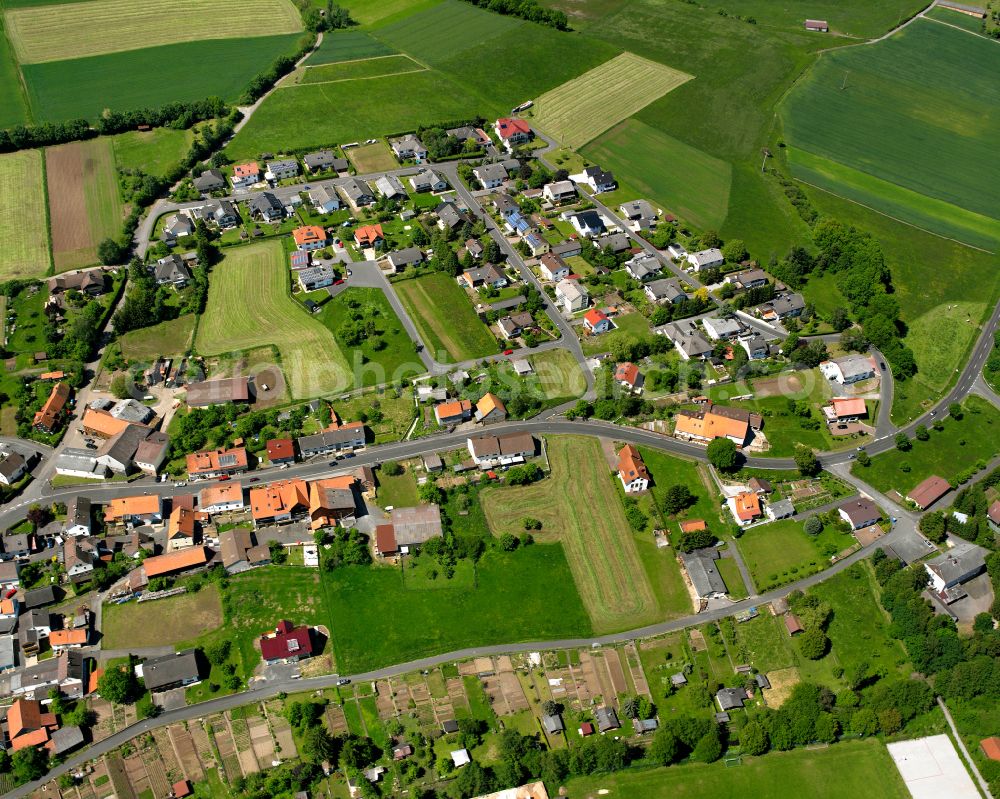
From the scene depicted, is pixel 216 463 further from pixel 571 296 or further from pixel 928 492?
pixel 928 492

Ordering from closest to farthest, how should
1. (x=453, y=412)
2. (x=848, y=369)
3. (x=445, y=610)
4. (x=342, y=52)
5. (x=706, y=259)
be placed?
(x=445, y=610) → (x=453, y=412) → (x=848, y=369) → (x=706, y=259) → (x=342, y=52)

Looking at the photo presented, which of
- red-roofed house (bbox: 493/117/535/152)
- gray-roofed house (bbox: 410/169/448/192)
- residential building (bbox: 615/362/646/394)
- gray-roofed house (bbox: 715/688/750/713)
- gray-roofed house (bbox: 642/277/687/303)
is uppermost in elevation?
red-roofed house (bbox: 493/117/535/152)

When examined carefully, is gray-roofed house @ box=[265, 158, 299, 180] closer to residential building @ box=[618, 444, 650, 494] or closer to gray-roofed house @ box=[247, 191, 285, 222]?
gray-roofed house @ box=[247, 191, 285, 222]

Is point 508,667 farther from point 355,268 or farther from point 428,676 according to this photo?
point 355,268

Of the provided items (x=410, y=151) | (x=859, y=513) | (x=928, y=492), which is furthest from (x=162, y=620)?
(x=410, y=151)

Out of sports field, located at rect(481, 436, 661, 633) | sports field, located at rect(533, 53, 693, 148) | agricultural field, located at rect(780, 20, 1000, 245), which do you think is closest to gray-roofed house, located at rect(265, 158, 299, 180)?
sports field, located at rect(533, 53, 693, 148)

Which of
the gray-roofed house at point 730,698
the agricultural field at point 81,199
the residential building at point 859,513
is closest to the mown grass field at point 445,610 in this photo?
the gray-roofed house at point 730,698

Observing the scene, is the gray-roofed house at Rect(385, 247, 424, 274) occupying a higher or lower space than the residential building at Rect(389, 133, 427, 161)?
lower
